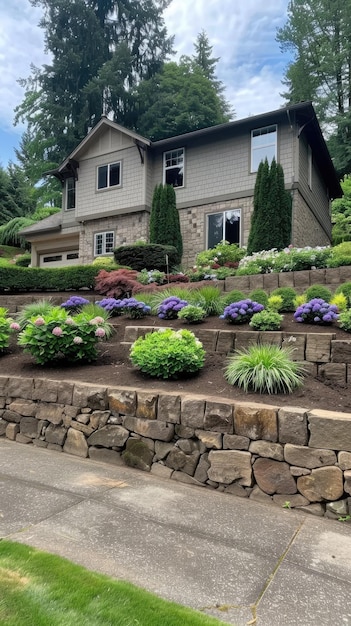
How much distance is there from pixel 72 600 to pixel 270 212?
12463 mm

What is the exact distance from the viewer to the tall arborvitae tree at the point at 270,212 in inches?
506

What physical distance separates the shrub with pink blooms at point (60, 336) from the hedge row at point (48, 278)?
4.83m

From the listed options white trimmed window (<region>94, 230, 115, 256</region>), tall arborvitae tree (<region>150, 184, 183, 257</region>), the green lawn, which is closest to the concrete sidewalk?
the green lawn

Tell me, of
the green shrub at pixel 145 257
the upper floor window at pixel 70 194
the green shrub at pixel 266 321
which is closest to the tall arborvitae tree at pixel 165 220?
the green shrub at pixel 145 257

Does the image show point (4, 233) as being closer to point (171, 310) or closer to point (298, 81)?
point (298, 81)

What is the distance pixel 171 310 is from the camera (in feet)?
22.2

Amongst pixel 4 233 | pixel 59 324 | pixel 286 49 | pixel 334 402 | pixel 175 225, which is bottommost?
pixel 334 402

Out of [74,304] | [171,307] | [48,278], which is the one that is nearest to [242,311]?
[171,307]

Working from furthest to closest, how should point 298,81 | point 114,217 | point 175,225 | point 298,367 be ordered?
point 298,81
point 114,217
point 175,225
point 298,367

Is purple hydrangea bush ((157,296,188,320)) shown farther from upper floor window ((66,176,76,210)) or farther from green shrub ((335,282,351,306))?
upper floor window ((66,176,76,210))

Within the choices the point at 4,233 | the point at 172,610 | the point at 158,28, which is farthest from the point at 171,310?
the point at 158,28

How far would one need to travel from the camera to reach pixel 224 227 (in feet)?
49.1

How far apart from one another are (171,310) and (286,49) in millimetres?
28075

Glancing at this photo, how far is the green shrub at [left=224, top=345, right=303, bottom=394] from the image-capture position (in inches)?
160
